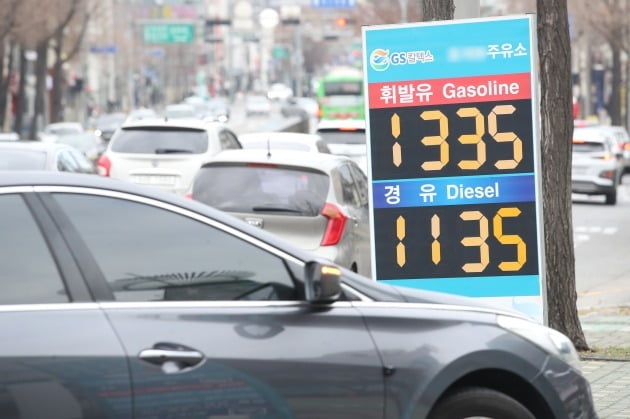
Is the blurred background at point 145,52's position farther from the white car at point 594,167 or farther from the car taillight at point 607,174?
the car taillight at point 607,174

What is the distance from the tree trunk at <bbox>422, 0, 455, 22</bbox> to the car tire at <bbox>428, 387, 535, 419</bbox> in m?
6.12

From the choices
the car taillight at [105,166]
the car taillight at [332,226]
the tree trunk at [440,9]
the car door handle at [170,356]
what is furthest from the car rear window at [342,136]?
the car door handle at [170,356]

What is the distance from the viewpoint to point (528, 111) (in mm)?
9977

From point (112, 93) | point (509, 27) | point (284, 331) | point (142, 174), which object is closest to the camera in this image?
point (284, 331)

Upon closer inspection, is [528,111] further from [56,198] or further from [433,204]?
[56,198]

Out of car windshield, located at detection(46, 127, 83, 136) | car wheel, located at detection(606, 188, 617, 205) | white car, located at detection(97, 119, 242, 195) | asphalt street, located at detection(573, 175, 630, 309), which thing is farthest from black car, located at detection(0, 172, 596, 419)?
car windshield, located at detection(46, 127, 83, 136)

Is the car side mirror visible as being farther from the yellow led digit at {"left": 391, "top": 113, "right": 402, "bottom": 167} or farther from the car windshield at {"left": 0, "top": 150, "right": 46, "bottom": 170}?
the car windshield at {"left": 0, "top": 150, "right": 46, "bottom": 170}

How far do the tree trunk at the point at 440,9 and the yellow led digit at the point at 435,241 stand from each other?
7.22ft

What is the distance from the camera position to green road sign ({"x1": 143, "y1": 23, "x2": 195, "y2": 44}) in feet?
357

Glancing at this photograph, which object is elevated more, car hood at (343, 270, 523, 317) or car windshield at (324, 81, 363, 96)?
car hood at (343, 270, 523, 317)

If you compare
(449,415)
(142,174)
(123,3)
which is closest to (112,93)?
(123,3)

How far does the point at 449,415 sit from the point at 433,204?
171 inches

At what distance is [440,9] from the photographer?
38.6ft

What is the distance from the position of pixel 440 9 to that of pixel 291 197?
272 centimetres
